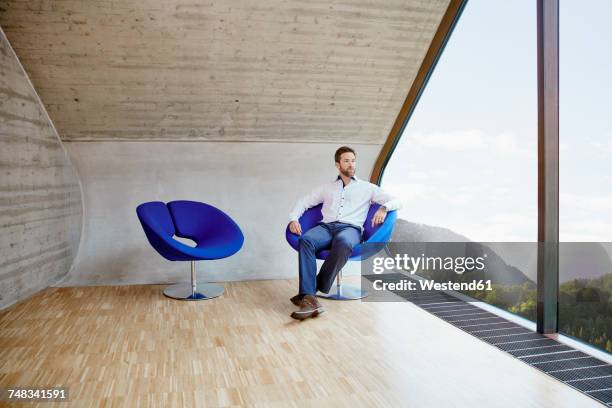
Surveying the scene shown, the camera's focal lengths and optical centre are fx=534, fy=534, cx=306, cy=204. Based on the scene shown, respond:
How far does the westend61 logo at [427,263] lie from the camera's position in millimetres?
5062

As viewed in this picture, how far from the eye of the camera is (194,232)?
500 cm

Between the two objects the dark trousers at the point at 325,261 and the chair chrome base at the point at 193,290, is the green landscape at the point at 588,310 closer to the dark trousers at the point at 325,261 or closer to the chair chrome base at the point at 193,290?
the dark trousers at the point at 325,261

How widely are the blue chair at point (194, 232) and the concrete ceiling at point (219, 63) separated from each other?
818 millimetres

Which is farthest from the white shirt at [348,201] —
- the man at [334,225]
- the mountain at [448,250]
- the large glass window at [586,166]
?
the large glass window at [586,166]

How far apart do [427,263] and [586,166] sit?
96.9 inches

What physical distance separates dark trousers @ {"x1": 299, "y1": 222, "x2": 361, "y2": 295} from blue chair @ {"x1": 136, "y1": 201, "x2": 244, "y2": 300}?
780 millimetres

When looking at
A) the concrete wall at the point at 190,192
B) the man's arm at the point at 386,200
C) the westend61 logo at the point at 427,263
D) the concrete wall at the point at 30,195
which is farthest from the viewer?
the concrete wall at the point at 190,192

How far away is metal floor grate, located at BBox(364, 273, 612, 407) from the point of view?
2.60 meters

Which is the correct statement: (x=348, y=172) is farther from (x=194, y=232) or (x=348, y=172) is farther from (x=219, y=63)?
(x=194, y=232)

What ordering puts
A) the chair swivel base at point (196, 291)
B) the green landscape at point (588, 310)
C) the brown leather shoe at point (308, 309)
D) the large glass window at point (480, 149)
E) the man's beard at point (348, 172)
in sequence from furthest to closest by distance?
the chair swivel base at point (196, 291) < the man's beard at point (348, 172) < the large glass window at point (480, 149) < the brown leather shoe at point (308, 309) < the green landscape at point (588, 310)

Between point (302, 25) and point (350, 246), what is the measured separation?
1.82 meters

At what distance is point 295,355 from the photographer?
3.07 meters

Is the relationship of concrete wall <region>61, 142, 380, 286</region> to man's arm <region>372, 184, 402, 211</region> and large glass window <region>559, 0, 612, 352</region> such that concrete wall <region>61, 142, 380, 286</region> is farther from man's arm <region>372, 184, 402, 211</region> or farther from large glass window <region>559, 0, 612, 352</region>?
large glass window <region>559, 0, 612, 352</region>

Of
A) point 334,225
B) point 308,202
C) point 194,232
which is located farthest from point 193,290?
point 334,225
